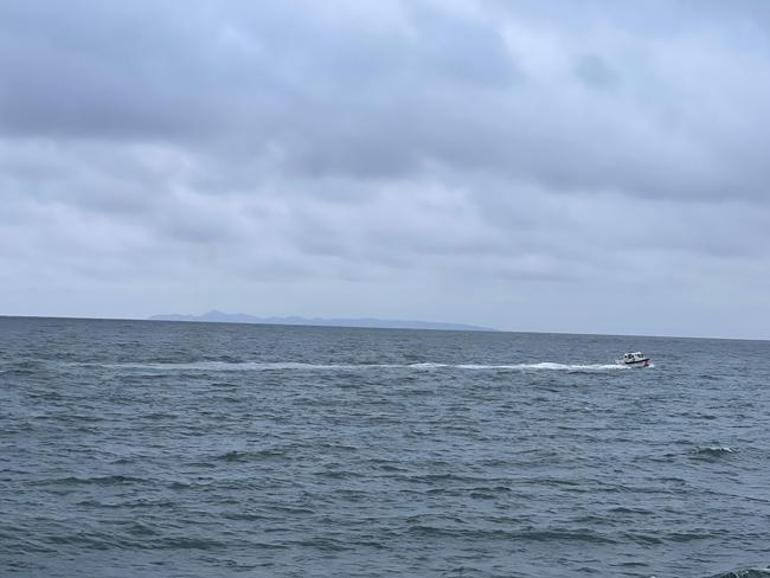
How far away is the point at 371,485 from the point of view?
109 feet

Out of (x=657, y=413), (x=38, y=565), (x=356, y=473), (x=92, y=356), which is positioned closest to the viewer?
(x=38, y=565)

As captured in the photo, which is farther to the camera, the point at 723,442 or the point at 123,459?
the point at 723,442

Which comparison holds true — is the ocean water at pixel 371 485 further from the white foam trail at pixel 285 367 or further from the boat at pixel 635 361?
the boat at pixel 635 361

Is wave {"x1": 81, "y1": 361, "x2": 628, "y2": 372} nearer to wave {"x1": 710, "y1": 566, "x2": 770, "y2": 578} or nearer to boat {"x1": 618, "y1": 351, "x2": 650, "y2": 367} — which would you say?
boat {"x1": 618, "y1": 351, "x2": 650, "y2": 367}

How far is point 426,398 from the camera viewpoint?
68188 millimetres

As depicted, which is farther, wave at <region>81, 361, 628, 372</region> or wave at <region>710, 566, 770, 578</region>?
wave at <region>81, 361, 628, 372</region>

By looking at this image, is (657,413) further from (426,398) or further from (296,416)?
(296,416)

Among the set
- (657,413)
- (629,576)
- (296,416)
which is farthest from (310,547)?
(657,413)

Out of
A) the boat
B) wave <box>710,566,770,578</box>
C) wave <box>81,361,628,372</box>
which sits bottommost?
wave <box>710,566,770,578</box>

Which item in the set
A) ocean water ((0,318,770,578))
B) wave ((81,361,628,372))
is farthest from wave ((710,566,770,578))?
wave ((81,361,628,372))

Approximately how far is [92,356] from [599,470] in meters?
84.3

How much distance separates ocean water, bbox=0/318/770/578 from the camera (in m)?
24.2

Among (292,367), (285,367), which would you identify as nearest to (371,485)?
(285,367)

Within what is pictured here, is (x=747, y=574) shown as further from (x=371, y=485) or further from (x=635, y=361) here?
(x=635, y=361)
